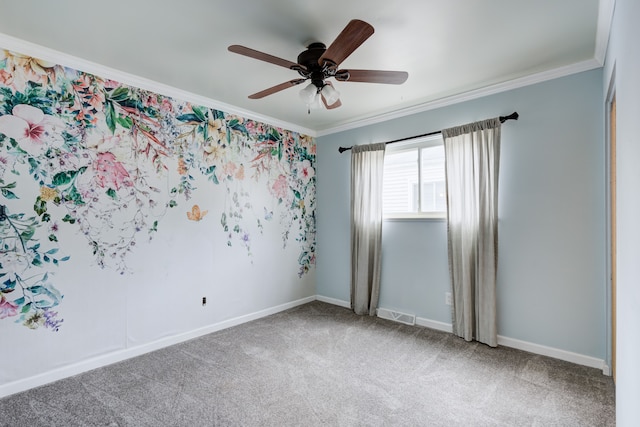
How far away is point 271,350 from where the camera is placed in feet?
9.52

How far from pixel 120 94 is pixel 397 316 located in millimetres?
3554

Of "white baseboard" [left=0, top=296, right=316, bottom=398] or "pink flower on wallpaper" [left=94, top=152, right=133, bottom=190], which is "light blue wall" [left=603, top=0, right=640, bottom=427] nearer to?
"white baseboard" [left=0, top=296, right=316, bottom=398]

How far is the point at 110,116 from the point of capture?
2.68m

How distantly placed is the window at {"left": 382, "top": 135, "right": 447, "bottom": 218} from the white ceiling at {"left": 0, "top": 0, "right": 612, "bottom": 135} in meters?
0.72

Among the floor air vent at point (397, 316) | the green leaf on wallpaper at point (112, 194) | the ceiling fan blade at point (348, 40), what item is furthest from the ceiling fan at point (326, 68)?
the floor air vent at point (397, 316)

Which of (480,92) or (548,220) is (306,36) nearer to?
(480,92)

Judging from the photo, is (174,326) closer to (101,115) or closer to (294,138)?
(101,115)

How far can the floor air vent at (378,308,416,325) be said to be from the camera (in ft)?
11.7

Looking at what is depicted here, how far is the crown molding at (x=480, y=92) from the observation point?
103 inches

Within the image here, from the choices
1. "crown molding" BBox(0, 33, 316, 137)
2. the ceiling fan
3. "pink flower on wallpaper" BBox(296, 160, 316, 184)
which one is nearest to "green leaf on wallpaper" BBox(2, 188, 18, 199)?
"crown molding" BBox(0, 33, 316, 137)

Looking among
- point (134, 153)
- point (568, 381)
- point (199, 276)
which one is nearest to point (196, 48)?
point (134, 153)

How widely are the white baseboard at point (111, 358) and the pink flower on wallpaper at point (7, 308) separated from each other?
0.47 metres

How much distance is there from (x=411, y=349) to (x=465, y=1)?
2.71 metres


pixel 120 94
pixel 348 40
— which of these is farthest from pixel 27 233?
pixel 348 40
